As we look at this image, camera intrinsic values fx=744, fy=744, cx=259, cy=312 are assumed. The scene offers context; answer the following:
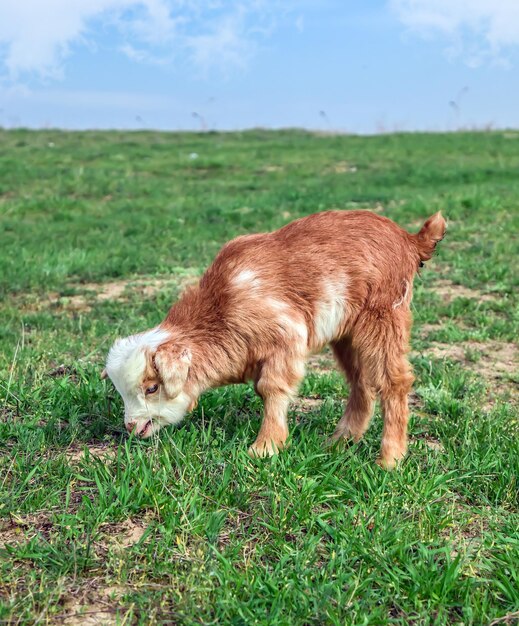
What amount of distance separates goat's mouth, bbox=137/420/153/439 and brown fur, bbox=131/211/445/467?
0.80 feet

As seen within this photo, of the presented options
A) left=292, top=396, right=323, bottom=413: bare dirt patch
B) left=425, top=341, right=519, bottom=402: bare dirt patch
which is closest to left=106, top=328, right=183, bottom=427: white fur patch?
left=292, top=396, right=323, bottom=413: bare dirt patch

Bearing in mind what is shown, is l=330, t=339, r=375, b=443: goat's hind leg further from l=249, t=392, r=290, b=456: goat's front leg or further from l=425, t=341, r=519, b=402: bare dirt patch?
l=425, t=341, r=519, b=402: bare dirt patch

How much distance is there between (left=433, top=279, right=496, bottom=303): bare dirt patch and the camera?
25.3 feet

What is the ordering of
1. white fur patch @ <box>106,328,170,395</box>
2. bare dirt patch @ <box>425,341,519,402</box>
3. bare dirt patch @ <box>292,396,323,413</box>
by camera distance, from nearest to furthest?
white fur patch @ <box>106,328,170,395</box> → bare dirt patch @ <box>292,396,323,413</box> → bare dirt patch @ <box>425,341,519,402</box>

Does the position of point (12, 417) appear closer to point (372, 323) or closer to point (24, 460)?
point (24, 460)

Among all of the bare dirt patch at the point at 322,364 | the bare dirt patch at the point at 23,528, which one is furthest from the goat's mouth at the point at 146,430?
the bare dirt patch at the point at 322,364

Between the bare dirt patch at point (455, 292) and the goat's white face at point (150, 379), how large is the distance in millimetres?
4431

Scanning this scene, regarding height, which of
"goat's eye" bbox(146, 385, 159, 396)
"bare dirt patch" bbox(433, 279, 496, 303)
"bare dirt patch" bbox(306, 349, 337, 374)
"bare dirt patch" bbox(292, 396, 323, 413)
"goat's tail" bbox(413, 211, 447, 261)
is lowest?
"bare dirt patch" bbox(306, 349, 337, 374)

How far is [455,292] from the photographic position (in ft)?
26.1

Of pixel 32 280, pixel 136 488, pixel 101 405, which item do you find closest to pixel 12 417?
pixel 101 405

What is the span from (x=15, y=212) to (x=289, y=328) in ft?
32.1

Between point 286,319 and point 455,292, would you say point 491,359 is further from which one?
point 286,319

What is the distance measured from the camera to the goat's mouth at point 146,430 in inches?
155

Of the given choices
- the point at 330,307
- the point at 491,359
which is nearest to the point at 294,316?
the point at 330,307
